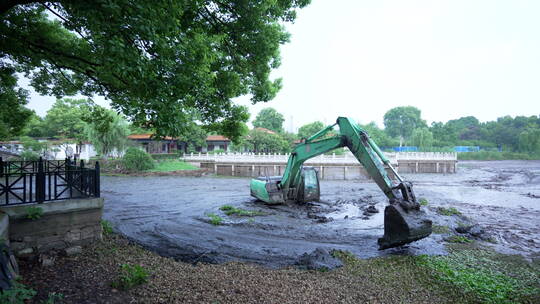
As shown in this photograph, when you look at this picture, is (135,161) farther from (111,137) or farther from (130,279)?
(130,279)

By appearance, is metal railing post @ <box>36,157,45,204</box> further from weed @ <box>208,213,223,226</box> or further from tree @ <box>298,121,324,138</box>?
tree @ <box>298,121,324,138</box>

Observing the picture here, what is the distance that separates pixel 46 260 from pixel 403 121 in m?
99.2

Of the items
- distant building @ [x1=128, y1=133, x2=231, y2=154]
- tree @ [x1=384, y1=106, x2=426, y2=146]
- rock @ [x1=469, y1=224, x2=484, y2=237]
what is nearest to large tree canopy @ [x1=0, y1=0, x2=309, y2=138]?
rock @ [x1=469, y1=224, x2=484, y2=237]

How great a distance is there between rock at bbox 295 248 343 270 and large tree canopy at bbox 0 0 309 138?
14.5 feet

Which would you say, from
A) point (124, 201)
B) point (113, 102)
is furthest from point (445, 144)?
point (113, 102)

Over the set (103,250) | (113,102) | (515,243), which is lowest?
(515,243)

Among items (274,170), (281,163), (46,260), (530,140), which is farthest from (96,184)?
(530,140)

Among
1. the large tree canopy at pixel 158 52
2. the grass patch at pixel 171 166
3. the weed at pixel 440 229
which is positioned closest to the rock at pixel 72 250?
the large tree canopy at pixel 158 52

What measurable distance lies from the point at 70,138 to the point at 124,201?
34756 mm

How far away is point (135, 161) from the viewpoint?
119 feet

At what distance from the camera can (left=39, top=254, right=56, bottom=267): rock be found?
617 centimetres

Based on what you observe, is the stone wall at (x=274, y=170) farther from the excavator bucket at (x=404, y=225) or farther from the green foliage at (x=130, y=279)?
the green foliage at (x=130, y=279)

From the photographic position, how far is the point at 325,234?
10977 mm

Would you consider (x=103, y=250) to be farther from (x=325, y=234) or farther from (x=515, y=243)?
(x=515, y=243)
